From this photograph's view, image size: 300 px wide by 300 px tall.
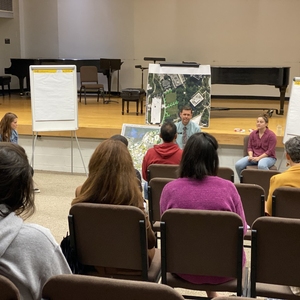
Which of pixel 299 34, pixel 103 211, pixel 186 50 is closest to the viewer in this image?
pixel 103 211

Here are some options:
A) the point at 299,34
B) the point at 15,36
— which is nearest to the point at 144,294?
the point at 299,34

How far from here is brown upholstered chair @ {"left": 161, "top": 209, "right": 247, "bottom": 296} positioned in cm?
215

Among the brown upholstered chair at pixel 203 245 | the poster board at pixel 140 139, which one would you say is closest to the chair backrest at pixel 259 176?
the brown upholstered chair at pixel 203 245

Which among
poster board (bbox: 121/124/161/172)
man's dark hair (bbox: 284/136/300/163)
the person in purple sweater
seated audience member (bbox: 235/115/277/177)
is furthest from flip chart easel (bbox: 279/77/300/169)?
the person in purple sweater

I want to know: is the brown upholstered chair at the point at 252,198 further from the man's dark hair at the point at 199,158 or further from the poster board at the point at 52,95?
the poster board at the point at 52,95

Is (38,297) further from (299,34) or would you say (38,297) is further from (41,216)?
(299,34)

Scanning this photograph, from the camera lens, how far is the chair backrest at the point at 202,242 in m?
2.15

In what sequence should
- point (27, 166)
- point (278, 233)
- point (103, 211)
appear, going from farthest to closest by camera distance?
1. point (103, 211)
2. point (278, 233)
3. point (27, 166)

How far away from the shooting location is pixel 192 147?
2455 mm

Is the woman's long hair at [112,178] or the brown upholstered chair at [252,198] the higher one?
the woman's long hair at [112,178]

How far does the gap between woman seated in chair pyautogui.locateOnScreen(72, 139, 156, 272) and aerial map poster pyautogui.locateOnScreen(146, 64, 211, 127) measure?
14.1 feet

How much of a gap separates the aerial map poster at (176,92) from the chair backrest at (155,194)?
3346 millimetres

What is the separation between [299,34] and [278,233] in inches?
404

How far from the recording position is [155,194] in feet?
10.8
